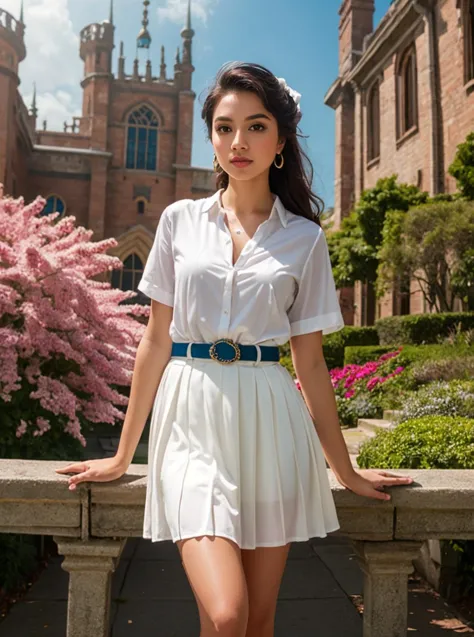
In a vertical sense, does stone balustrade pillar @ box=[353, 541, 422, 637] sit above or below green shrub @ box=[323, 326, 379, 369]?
below

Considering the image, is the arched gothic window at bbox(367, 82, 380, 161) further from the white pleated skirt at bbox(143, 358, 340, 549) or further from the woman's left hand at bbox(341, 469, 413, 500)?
the white pleated skirt at bbox(143, 358, 340, 549)

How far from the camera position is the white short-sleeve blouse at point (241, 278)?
1952 mm

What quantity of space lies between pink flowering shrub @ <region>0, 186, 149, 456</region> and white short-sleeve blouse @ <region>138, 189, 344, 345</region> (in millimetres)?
2194

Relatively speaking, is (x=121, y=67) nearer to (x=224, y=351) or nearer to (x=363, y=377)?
(x=363, y=377)

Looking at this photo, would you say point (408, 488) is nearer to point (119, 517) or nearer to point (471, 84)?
point (119, 517)

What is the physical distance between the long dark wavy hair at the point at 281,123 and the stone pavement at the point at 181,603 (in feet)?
7.69

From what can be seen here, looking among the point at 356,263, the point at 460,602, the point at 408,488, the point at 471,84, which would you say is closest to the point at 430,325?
the point at 356,263

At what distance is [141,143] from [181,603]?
34.1 m

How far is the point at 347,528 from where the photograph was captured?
92.4 inches

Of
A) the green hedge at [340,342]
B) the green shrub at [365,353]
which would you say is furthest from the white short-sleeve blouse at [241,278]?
the green hedge at [340,342]

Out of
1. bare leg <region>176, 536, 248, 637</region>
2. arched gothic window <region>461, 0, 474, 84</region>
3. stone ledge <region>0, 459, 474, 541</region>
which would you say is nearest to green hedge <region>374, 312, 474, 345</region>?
arched gothic window <region>461, 0, 474, 84</region>

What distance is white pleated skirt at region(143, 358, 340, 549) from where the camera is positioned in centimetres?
177

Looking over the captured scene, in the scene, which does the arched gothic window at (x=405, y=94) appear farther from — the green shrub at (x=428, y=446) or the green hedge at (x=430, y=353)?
the green shrub at (x=428, y=446)

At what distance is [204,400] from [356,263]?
17.5 meters
